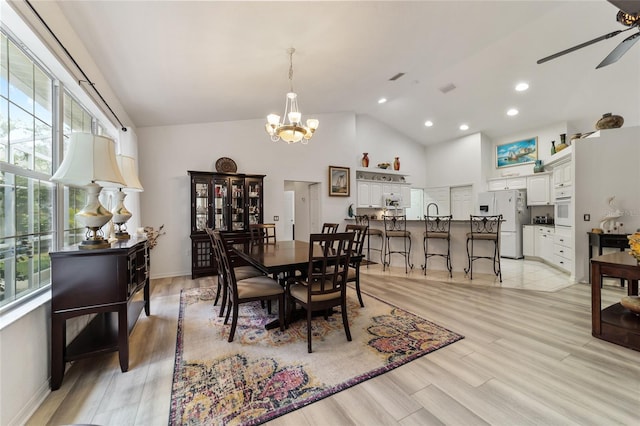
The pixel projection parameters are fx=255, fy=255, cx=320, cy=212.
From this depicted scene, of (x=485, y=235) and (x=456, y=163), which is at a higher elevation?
(x=456, y=163)

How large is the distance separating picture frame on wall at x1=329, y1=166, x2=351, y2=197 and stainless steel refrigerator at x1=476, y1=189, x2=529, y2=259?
12.4 ft

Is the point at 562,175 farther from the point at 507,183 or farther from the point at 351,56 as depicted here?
the point at 351,56

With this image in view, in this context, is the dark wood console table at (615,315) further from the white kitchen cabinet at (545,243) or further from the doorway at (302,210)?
the doorway at (302,210)

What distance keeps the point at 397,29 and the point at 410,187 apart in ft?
17.8

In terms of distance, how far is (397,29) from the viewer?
123 inches

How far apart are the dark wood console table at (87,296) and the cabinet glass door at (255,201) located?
316cm

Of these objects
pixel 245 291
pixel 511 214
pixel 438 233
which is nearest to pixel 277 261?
pixel 245 291

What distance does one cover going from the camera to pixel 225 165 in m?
5.12

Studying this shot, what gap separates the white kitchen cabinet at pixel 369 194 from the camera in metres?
6.90

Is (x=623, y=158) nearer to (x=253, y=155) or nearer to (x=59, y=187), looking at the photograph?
(x=253, y=155)


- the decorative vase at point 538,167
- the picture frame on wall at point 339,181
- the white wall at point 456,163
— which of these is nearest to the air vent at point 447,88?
the white wall at point 456,163

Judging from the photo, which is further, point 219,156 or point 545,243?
point 545,243

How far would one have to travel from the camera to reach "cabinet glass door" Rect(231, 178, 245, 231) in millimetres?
4961

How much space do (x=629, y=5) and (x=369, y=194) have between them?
5.34 m
